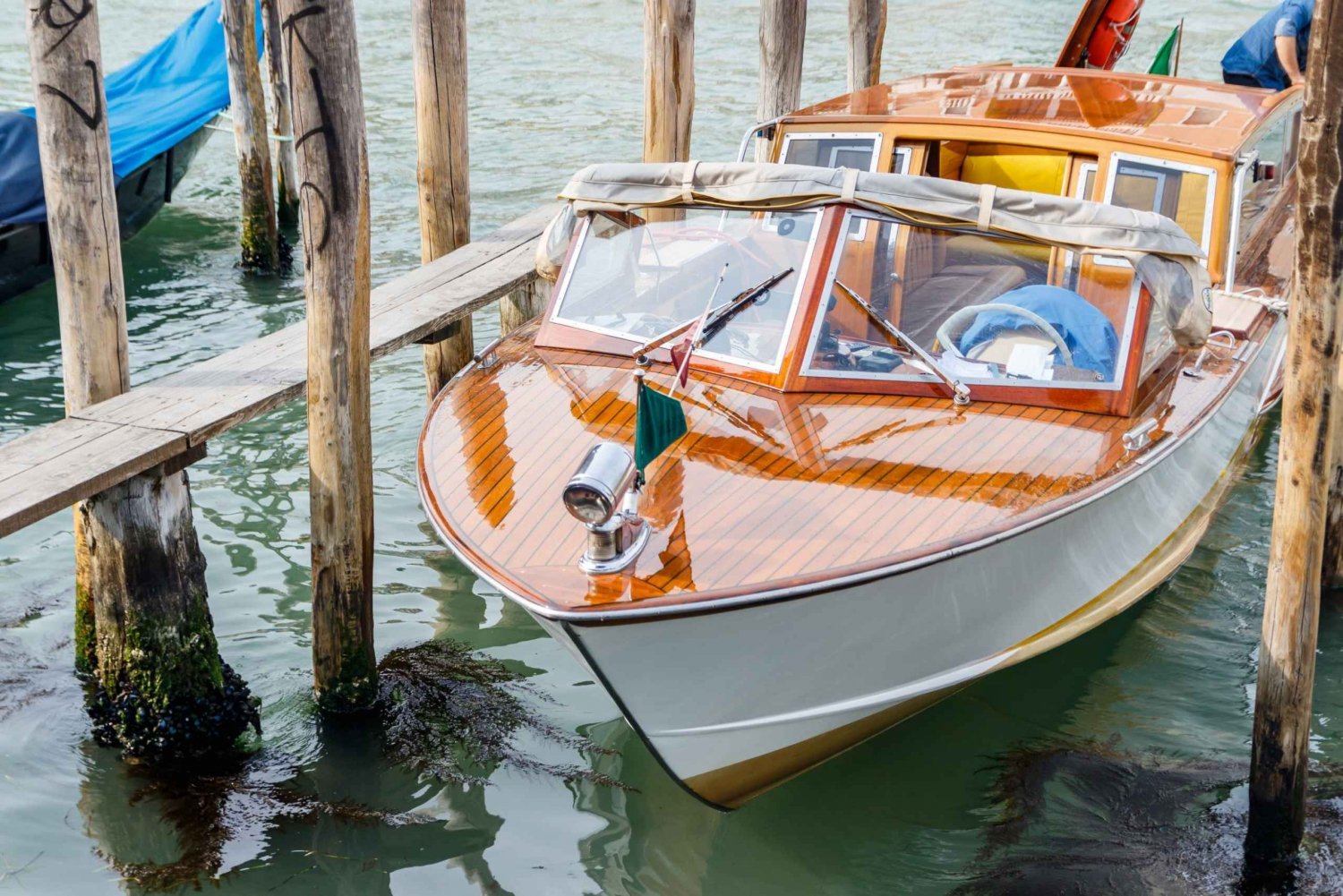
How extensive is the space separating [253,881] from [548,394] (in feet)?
6.43

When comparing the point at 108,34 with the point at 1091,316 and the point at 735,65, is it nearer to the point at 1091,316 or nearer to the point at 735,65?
the point at 735,65

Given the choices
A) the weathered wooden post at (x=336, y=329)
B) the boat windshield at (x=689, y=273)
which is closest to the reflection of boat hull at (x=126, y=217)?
the boat windshield at (x=689, y=273)

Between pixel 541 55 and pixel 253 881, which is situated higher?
pixel 541 55

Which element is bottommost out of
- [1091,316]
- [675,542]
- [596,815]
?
[596,815]

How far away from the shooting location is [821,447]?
447cm

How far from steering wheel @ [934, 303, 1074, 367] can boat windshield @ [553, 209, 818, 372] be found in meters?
0.58

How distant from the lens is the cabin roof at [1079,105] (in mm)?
5898

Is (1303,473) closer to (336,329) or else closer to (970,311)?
(970,311)

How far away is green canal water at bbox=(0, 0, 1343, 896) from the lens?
436cm

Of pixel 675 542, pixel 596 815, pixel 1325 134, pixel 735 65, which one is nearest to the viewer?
pixel 1325 134

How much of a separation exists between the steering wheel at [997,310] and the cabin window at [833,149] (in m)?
1.51

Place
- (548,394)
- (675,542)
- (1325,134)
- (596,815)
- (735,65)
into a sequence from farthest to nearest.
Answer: (735,65)
(548,394)
(596,815)
(675,542)
(1325,134)

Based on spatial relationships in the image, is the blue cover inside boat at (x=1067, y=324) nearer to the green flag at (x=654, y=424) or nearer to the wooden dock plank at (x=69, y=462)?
the green flag at (x=654, y=424)

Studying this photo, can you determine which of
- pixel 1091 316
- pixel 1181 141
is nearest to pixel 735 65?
pixel 1181 141
